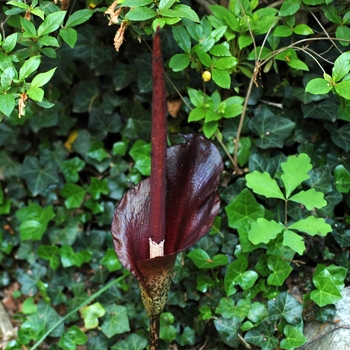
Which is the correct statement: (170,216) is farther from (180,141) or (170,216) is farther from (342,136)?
(342,136)

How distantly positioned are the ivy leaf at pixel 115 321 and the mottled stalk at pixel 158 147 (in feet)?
2.15

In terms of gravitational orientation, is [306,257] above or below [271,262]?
below

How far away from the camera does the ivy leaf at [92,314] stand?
6.27 ft

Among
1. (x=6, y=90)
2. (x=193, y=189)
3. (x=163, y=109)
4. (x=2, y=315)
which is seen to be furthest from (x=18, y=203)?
(x=163, y=109)

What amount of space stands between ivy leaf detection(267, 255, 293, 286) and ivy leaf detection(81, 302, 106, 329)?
2.14 ft

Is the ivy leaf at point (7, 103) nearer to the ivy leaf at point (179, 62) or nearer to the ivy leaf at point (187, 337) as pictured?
the ivy leaf at point (179, 62)

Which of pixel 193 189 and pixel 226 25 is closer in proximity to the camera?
pixel 193 189

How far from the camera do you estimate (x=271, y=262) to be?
1.70 metres

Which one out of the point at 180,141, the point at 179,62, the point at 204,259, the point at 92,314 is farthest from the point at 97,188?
the point at 179,62

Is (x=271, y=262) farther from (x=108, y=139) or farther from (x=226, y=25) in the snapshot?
(x=108, y=139)

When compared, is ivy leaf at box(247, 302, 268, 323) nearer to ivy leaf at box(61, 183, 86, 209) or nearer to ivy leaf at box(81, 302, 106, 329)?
ivy leaf at box(81, 302, 106, 329)

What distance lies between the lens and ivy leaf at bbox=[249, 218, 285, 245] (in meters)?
1.57

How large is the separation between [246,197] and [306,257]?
329 mm

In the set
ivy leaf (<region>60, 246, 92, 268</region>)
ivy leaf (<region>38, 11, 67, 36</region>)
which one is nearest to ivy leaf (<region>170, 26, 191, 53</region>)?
Result: ivy leaf (<region>38, 11, 67, 36</region>)
